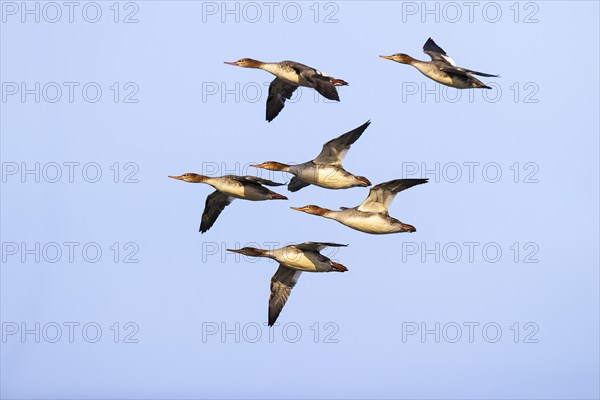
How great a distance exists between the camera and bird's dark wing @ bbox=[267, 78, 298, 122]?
44.8m

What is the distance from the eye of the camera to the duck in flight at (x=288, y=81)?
38.4 metres

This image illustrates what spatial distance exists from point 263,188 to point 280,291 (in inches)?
126

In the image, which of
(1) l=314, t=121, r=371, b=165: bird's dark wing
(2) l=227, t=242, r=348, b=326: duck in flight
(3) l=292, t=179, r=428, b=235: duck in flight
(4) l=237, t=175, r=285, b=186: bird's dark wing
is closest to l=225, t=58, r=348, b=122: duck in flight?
(1) l=314, t=121, r=371, b=165: bird's dark wing

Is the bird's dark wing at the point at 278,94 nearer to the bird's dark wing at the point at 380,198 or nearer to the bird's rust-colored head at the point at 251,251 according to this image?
the bird's rust-colored head at the point at 251,251

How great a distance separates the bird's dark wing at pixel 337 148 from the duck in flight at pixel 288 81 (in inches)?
50.6

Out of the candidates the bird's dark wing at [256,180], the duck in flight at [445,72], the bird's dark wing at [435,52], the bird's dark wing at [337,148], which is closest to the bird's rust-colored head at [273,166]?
the bird's dark wing at [256,180]

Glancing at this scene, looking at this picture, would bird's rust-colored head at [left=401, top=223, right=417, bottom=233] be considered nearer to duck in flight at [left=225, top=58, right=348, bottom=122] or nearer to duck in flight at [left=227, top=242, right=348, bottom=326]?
duck in flight at [left=227, top=242, right=348, bottom=326]

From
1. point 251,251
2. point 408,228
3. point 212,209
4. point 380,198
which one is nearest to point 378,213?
point 380,198

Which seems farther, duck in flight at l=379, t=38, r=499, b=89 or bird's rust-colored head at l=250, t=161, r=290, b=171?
bird's rust-colored head at l=250, t=161, r=290, b=171

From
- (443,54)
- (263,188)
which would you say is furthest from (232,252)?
(443,54)

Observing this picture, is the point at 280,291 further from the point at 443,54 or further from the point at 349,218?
the point at 443,54

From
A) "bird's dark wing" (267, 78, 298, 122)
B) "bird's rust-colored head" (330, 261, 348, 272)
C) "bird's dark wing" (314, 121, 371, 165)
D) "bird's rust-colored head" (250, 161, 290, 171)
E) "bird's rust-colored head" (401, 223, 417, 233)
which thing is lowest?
"bird's rust-colored head" (330, 261, 348, 272)

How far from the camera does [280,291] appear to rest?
4166 cm

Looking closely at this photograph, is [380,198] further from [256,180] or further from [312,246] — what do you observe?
[256,180]
